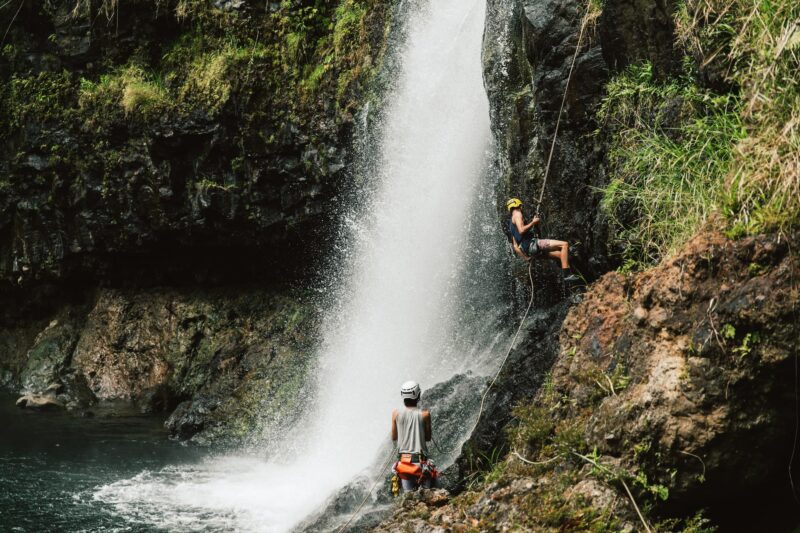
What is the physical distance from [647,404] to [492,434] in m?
2.60

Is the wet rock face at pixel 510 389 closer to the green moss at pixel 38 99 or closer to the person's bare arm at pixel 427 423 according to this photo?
the person's bare arm at pixel 427 423

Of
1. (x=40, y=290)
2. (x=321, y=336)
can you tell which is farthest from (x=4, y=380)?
(x=321, y=336)

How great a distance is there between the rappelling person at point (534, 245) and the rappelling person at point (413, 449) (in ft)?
7.19

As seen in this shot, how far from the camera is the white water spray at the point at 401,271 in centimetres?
1250

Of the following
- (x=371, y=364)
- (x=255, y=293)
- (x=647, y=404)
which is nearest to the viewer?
(x=647, y=404)

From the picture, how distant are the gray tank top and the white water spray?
13.5ft

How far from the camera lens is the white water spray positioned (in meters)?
12.5

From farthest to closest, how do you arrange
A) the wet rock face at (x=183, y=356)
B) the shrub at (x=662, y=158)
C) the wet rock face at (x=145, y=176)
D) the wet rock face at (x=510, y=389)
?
A: 1. the wet rock face at (x=183, y=356)
2. the wet rock face at (x=145, y=176)
3. the wet rock face at (x=510, y=389)
4. the shrub at (x=662, y=158)

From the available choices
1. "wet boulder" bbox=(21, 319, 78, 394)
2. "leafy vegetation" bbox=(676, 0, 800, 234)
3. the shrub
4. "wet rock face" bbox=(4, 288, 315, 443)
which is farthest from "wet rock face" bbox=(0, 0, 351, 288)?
"leafy vegetation" bbox=(676, 0, 800, 234)

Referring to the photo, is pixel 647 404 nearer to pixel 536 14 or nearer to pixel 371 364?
pixel 536 14

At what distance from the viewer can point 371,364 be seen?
47.3 feet

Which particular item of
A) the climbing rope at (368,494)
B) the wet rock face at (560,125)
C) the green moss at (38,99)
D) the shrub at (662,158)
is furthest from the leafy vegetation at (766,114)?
the green moss at (38,99)

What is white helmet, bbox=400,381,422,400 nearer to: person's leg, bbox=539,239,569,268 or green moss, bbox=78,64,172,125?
person's leg, bbox=539,239,569,268

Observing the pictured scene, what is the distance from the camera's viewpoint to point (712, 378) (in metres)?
5.57
